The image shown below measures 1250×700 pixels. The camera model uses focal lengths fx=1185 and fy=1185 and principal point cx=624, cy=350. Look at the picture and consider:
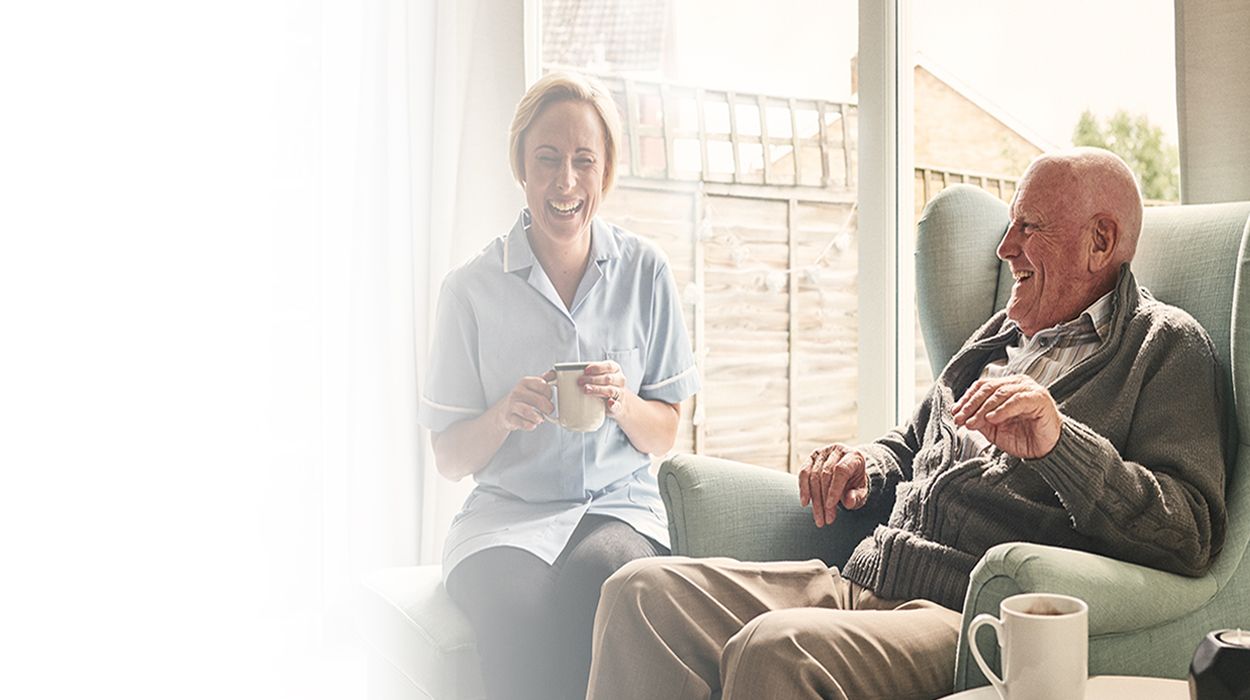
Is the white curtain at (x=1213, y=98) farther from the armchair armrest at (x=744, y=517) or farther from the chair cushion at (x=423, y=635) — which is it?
the chair cushion at (x=423, y=635)

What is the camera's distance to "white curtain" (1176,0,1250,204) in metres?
2.07

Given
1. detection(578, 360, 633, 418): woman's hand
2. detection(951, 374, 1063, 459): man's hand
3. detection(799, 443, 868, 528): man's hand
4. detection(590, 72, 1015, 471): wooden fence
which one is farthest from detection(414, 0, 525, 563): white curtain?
detection(951, 374, 1063, 459): man's hand

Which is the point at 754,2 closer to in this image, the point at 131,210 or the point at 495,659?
the point at 131,210

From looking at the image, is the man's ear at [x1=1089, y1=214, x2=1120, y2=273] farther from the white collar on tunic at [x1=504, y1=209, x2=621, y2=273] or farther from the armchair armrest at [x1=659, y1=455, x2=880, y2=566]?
the white collar on tunic at [x1=504, y1=209, x2=621, y2=273]

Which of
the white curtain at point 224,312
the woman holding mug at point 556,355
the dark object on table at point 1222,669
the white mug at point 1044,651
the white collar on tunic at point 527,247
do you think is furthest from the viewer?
the white curtain at point 224,312

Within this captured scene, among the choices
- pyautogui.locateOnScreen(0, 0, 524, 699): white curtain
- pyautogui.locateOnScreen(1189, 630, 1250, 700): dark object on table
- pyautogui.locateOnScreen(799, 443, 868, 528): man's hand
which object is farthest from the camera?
pyautogui.locateOnScreen(0, 0, 524, 699): white curtain

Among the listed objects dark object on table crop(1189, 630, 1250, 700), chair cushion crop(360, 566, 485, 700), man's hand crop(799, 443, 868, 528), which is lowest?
chair cushion crop(360, 566, 485, 700)

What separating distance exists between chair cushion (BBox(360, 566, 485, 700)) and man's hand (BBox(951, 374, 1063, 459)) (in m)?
0.91

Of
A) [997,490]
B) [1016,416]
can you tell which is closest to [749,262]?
[997,490]

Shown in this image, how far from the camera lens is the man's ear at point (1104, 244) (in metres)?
1.77

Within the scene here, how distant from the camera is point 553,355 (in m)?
2.20

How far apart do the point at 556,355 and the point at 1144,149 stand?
124 centimetres

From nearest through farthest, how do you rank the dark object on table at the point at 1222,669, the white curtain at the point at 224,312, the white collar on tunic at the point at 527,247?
the dark object on table at the point at 1222,669, the white collar on tunic at the point at 527,247, the white curtain at the point at 224,312

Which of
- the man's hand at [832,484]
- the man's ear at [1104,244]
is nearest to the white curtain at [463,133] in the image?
the man's hand at [832,484]
